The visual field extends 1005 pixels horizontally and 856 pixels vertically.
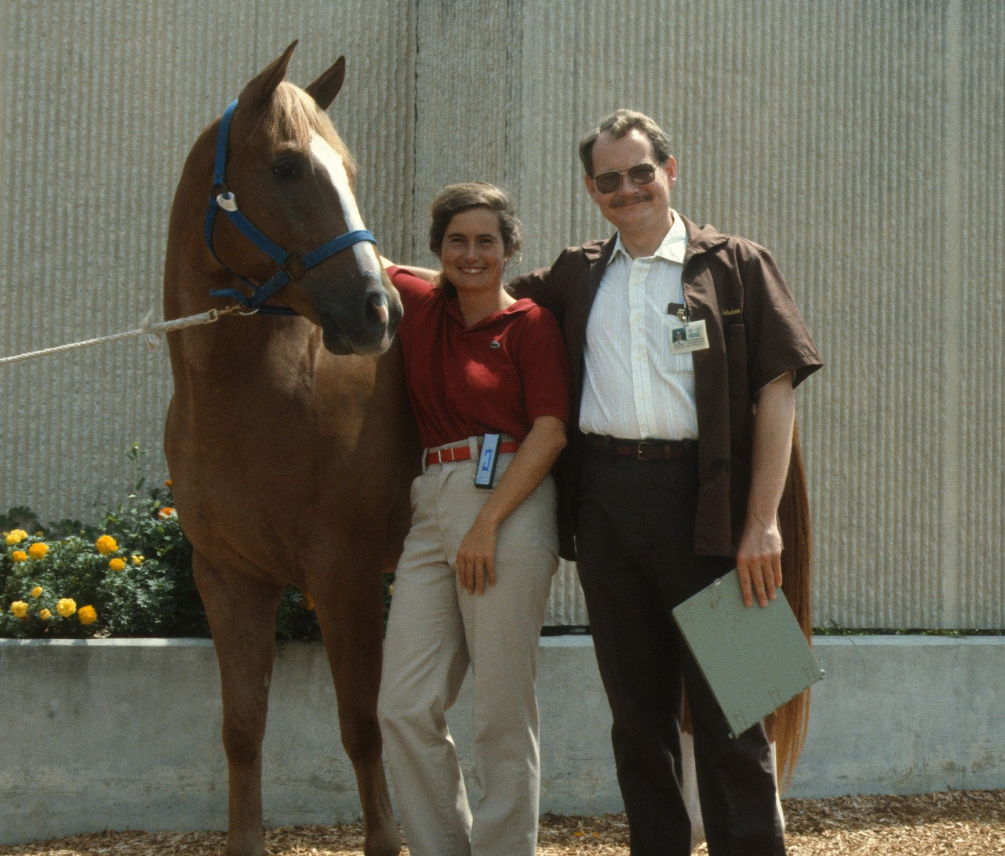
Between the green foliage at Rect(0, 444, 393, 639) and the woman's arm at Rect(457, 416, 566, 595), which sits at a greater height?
the woman's arm at Rect(457, 416, 566, 595)

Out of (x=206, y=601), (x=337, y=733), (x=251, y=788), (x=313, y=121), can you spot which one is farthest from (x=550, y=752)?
(x=313, y=121)

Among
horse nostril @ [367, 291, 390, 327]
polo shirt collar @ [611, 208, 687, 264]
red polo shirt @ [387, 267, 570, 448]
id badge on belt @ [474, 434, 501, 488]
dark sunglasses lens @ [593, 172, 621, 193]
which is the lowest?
id badge on belt @ [474, 434, 501, 488]

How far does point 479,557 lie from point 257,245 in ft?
2.92

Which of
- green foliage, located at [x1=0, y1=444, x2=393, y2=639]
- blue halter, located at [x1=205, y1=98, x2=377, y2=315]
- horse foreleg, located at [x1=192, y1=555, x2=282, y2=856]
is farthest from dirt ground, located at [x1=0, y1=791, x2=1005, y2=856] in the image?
blue halter, located at [x1=205, y1=98, x2=377, y2=315]

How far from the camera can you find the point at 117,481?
434 cm

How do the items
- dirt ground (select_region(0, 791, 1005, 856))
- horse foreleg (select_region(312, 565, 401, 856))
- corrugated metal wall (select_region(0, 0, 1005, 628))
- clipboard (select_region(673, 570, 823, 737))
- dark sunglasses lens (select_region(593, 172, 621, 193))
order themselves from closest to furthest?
clipboard (select_region(673, 570, 823, 737)) < dark sunglasses lens (select_region(593, 172, 621, 193)) < horse foreleg (select_region(312, 565, 401, 856)) < dirt ground (select_region(0, 791, 1005, 856)) < corrugated metal wall (select_region(0, 0, 1005, 628))

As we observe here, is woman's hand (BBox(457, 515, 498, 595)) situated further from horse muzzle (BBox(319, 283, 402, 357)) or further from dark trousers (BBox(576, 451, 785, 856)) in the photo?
horse muzzle (BBox(319, 283, 402, 357))

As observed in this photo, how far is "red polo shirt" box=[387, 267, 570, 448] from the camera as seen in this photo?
2389mm

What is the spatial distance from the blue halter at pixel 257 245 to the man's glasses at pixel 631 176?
0.55m

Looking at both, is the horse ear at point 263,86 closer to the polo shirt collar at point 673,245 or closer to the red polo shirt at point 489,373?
the red polo shirt at point 489,373

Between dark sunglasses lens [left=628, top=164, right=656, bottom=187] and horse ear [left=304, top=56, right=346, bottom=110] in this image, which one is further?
horse ear [left=304, top=56, right=346, bottom=110]

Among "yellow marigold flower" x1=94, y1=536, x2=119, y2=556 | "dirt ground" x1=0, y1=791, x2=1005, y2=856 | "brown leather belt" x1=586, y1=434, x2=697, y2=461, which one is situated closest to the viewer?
"brown leather belt" x1=586, y1=434, x2=697, y2=461

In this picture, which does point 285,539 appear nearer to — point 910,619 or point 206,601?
point 206,601

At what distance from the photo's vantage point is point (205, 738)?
348 centimetres
